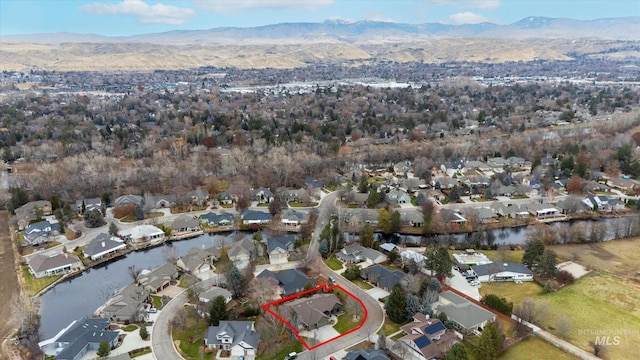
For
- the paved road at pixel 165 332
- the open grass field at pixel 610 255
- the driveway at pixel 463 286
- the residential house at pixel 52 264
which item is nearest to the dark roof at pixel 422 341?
the driveway at pixel 463 286

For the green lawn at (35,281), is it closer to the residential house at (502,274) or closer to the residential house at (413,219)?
the residential house at (413,219)

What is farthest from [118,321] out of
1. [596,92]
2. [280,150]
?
[596,92]

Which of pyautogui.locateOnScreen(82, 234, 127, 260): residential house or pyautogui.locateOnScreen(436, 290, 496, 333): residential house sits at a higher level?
pyautogui.locateOnScreen(436, 290, 496, 333): residential house

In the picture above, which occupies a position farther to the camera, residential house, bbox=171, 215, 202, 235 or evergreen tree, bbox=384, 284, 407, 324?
residential house, bbox=171, 215, 202, 235

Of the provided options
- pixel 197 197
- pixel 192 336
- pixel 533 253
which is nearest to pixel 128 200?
pixel 197 197

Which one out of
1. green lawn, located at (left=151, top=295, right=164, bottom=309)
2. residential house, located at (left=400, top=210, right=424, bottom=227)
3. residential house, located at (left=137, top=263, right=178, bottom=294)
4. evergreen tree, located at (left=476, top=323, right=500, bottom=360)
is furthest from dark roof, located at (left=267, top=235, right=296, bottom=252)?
evergreen tree, located at (left=476, top=323, right=500, bottom=360)

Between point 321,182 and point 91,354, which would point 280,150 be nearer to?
point 321,182

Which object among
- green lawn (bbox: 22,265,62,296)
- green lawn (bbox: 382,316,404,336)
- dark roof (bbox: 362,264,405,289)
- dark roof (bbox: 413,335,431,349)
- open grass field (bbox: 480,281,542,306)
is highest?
dark roof (bbox: 413,335,431,349)

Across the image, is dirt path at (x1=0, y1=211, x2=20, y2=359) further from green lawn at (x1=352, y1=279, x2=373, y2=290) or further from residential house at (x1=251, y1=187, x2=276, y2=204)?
residential house at (x1=251, y1=187, x2=276, y2=204)
